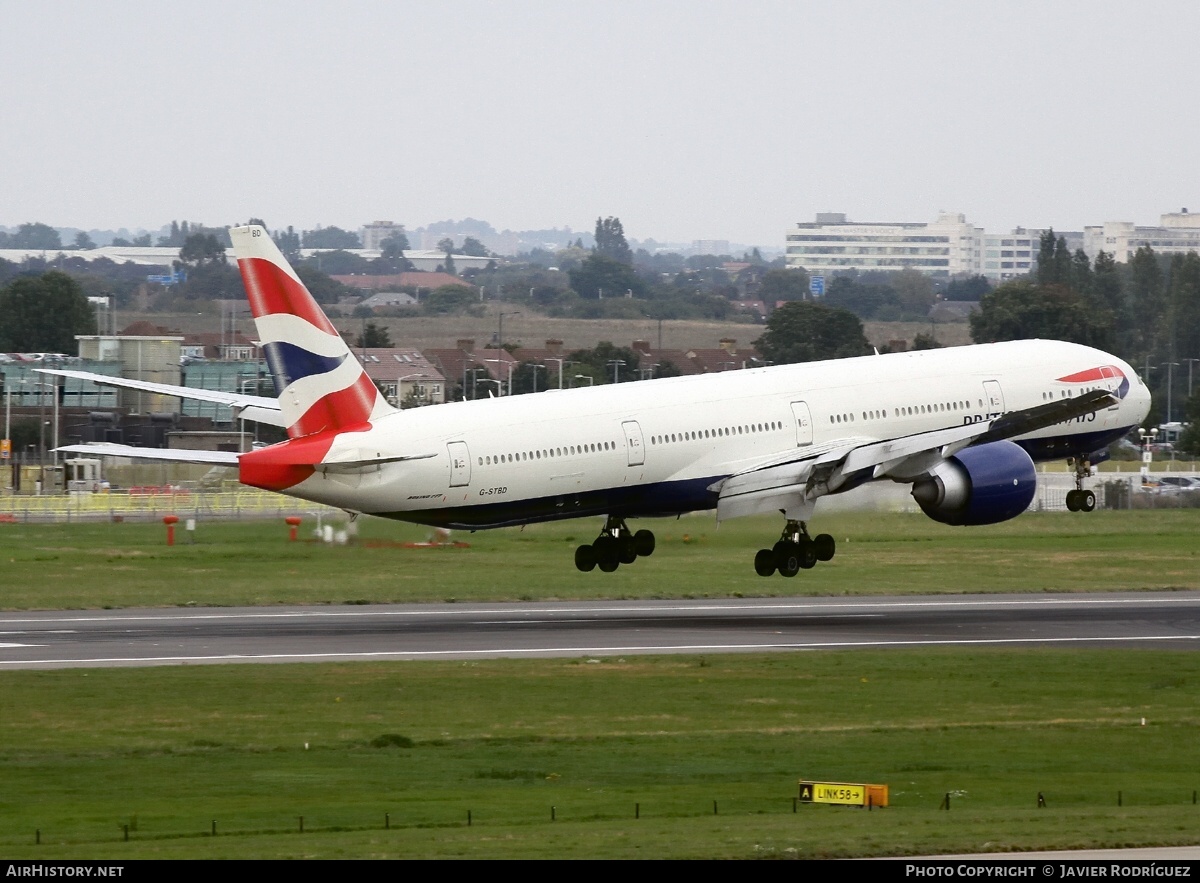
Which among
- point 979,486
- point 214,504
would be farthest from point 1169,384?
point 979,486

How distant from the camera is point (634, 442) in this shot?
53.7 metres

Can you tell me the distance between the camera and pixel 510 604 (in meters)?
62.3

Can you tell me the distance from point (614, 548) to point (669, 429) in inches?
212

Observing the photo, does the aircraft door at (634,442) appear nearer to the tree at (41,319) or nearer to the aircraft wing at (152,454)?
the aircraft wing at (152,454)

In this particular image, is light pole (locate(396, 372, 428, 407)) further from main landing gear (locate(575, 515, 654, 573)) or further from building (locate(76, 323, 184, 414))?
main landing gear (locate(575, 515, 654, 573))

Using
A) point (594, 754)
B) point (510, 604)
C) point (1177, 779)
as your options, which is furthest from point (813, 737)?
point (510, 604)

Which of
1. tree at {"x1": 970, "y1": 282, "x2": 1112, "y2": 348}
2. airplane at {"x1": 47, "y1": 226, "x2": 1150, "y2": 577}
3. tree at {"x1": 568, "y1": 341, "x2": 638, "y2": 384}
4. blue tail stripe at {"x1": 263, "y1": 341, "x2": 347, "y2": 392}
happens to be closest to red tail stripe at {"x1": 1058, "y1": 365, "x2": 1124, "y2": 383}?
airplane at {"x1": 47, "y1": 226, "x2": 1150, "y2": 577}

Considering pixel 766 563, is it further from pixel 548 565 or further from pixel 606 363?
pixel 606 363

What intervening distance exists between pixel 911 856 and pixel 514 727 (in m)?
14.4

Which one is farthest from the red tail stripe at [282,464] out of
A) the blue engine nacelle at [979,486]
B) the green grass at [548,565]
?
the blue engine nacelle at [979,486]

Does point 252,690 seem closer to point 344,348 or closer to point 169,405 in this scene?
point 344,348

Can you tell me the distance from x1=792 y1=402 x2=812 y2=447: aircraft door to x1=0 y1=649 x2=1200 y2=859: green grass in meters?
9.05

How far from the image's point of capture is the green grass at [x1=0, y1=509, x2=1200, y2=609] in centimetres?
6378

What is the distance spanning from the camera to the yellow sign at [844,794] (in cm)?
3219
